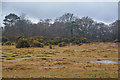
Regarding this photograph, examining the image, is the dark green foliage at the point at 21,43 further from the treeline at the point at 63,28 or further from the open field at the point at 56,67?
the treeline at the point at 63,28

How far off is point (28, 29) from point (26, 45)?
97.0ft

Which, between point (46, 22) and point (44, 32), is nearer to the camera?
point (44, 32)

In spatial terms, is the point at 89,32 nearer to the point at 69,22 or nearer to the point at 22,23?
the point at 69,22

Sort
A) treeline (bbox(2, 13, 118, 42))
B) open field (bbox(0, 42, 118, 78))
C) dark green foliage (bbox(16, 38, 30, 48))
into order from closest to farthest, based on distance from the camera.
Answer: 1. open field (bbox(0, 42, 118, 78))
2. dark green foliage (bbox(16, 38, 30, 48))
3. treeline (bbox(2, 13, 118, 42))

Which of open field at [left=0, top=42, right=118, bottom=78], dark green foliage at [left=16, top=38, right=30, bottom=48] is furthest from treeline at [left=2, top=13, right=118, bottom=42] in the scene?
open field at [left=0, top=42, right=118, bottom=78]

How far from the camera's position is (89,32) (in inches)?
3009

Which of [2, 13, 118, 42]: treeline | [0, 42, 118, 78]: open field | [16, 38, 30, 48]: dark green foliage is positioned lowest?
[0, 42, 118, 78]: open field

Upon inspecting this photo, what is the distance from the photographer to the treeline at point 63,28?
214 feet

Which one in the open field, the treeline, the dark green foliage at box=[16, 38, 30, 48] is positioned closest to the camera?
the open field

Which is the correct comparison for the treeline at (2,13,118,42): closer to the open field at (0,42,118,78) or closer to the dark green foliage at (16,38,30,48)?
the dark green foliage at (16,38,30,48)

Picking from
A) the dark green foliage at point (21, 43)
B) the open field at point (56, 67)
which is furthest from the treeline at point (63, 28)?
the open field at point (56, 67)

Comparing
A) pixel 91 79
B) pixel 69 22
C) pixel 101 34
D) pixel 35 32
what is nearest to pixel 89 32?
pixel 101 34

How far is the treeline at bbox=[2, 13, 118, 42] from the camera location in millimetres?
65250

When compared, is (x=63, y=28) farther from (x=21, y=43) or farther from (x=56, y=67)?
(x=56, y=67)
